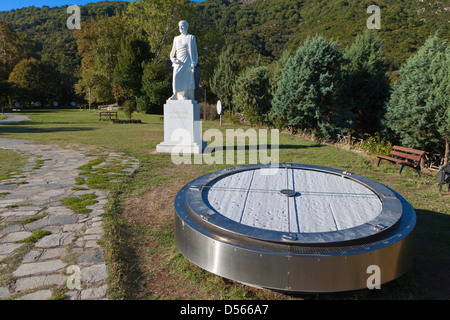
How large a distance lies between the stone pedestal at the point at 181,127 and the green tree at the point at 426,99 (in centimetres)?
829

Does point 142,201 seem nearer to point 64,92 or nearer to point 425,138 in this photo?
point 425,138

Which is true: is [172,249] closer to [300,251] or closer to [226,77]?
[300,251]

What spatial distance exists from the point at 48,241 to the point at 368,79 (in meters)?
15.1

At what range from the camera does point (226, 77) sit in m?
25.0

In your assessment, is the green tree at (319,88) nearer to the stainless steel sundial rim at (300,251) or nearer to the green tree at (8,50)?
the stainless steel sundial rim at (300,251)

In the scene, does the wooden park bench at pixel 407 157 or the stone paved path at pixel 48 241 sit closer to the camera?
the stone paved path at pixel 48 241

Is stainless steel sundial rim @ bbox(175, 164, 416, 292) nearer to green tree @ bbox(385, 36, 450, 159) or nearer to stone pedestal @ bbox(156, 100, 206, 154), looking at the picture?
stone pedestal @ bbox(156, 100, 206, 154)

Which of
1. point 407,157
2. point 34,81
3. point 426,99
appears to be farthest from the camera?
point 34,81

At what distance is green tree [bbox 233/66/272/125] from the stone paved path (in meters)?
14.8

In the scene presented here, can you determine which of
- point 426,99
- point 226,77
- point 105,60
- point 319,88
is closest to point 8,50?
point 105,60

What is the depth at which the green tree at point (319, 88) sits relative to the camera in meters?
13.6

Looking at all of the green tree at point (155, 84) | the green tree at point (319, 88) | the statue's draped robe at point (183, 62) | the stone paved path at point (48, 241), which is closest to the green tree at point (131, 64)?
the green tree at point (155, 84)

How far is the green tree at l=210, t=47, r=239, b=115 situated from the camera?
2502 centimetres

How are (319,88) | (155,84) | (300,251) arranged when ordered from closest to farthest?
1. (300,251)
2. (319,88)
3. (155,84)
